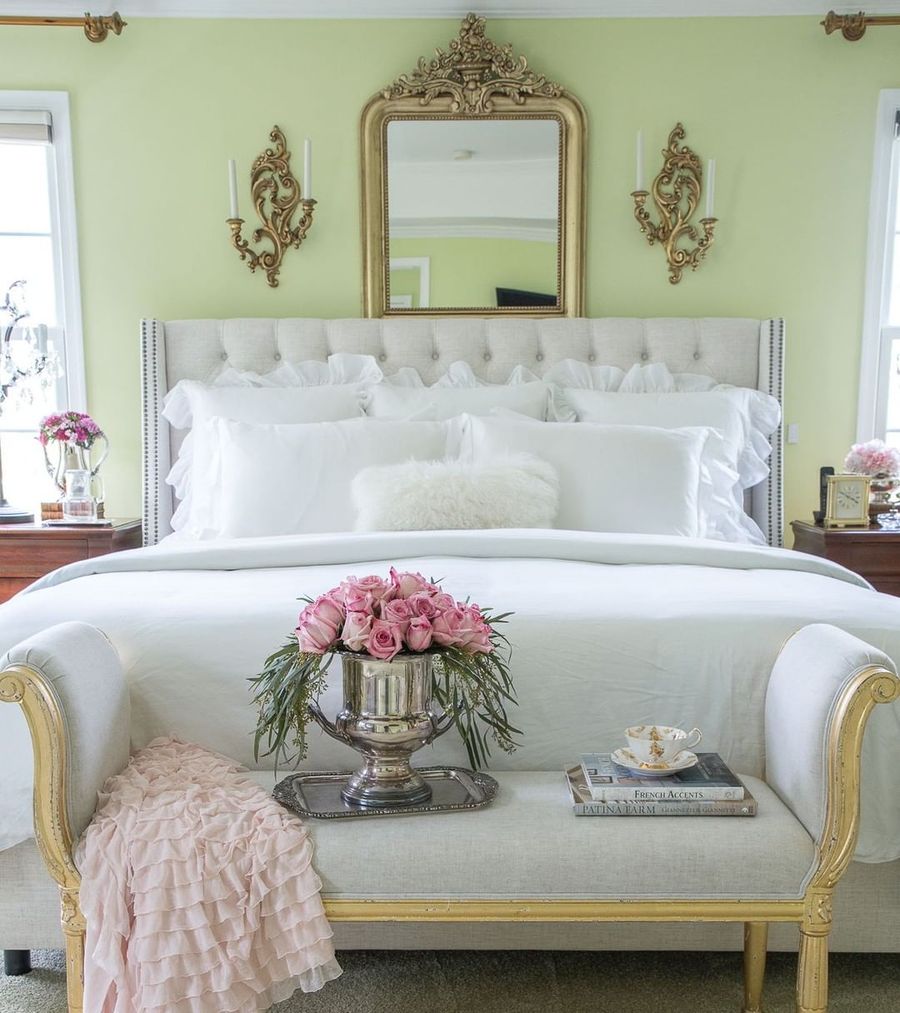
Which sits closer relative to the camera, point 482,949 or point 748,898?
point 748,898

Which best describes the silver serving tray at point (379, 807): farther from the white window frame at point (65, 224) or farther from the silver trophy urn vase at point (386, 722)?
the white window frame at point (65, 224)

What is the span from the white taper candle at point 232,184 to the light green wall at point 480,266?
633mm

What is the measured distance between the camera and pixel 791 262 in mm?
3982

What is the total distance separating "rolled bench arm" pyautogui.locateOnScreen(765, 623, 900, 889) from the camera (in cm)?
155

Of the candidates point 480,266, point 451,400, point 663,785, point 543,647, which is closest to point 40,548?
point 451,400

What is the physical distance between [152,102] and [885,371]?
10.3 feet

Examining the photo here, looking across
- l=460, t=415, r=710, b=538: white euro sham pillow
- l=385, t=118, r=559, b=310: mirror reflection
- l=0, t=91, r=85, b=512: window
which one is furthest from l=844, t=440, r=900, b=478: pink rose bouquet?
l=0, t=91, r=85, b=512: window

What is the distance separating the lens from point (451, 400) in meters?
3.57

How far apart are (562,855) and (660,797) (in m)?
0.20

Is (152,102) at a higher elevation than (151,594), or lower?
higher

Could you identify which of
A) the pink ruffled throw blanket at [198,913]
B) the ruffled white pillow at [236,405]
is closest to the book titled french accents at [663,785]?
the pink ruffled throw blanket at [198,913]

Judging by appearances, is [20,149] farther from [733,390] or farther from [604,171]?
[733,390]

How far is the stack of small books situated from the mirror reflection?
2661 mm

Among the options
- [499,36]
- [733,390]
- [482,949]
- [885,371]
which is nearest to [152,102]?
[499,36]
